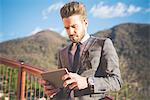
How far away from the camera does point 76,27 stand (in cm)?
215

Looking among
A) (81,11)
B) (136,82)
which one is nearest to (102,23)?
(81,11)

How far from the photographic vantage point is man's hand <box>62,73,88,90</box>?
198 centimetres

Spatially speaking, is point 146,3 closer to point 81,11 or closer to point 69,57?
point 81,11

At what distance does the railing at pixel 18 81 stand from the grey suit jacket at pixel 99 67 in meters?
0.54

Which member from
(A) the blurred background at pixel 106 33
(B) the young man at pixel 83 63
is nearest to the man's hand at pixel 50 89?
(B) the young man at pixel 83 63

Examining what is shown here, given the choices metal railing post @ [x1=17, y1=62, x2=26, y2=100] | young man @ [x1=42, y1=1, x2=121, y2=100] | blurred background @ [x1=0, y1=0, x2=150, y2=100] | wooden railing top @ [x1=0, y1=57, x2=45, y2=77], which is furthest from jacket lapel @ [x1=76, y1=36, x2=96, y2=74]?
metal railing post @ [x1=17, y1=62, x2=26, y2=100]

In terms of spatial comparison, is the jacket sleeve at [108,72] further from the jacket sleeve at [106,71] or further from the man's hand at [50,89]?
the man's hand at [50,89]

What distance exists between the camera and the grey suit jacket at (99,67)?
78.5 inches

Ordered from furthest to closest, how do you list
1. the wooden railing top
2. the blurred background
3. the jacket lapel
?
the wooden railing top → the blurred background → the jacket lapel

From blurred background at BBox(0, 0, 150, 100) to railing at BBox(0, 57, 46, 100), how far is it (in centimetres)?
10

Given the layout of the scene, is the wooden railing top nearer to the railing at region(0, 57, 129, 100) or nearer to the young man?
the railing at region(0, 57, 129, 100)

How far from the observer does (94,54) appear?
209cm

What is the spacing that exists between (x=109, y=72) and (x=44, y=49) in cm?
73

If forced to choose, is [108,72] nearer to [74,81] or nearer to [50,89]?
[74,81]
